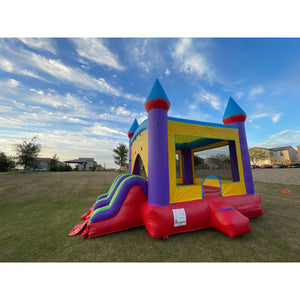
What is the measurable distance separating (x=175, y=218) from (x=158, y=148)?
1.79 meters

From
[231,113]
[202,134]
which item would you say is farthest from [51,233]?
[231,113]

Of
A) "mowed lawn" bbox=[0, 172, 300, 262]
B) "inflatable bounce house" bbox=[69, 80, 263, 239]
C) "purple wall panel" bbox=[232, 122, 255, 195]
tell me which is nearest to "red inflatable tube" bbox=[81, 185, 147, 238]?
"inflatable bounce house" bbox=[69, 80, 263, 239]

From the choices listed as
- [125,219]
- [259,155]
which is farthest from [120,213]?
[259,155]

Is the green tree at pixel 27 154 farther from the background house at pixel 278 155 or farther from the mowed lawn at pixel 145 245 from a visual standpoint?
the background house at pixel 278 155

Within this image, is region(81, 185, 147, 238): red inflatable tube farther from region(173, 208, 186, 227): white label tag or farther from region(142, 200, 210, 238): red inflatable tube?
region(173, 208, 186, 227): white label tag

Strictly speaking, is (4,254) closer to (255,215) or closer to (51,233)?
(51,233)

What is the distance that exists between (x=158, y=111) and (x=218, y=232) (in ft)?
11.7

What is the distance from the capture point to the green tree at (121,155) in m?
23.2

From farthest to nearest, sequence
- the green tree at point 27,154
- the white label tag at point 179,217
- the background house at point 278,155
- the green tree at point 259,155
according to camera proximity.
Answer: the background house at point 278,155, the green tree at point 259,155, the green tree at point 27,154, the white label tag at point 179,217

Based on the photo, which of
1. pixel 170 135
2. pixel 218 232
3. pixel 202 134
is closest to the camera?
pixel 218 232

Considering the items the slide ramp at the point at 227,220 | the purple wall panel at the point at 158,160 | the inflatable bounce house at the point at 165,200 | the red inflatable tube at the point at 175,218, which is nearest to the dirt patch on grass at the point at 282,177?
the inflatable bounce house at the point at 165,200

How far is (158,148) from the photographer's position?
3453 mm

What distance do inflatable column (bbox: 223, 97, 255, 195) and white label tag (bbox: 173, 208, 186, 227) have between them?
299 cm
